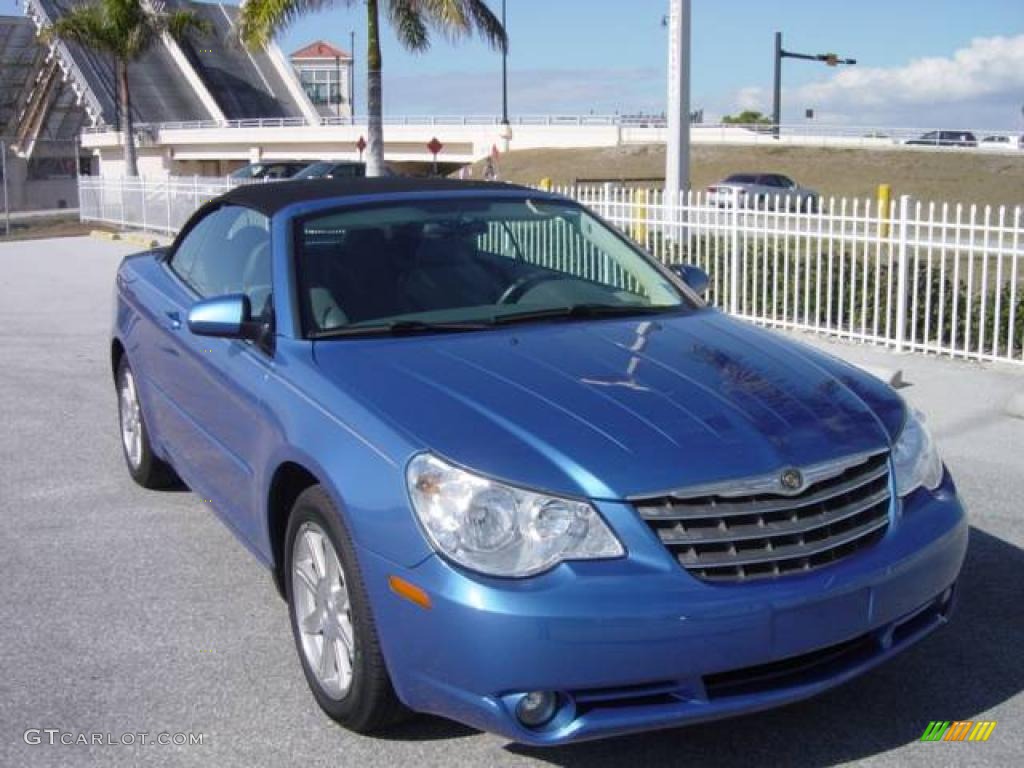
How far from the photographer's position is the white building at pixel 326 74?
328 ft

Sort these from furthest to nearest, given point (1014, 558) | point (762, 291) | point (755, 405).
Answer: point (762, 291)
point (1014, 558)
point (755, 405)

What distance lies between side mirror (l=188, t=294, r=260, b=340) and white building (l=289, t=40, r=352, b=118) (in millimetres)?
95392

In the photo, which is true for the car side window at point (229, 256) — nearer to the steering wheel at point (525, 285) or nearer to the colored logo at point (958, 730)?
→ the steering wheel at point (525, 285)

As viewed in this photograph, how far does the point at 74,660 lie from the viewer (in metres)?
4.20

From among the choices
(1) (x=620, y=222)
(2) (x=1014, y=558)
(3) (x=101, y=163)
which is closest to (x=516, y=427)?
(2) (x=1014, y=558)

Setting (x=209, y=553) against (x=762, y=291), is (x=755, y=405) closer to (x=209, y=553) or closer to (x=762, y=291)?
(x=209, y=553)

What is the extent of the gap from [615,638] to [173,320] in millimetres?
2974

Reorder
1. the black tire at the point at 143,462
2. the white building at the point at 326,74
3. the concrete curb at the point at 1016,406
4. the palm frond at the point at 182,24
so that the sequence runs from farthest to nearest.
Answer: the white building at the point at 326,74
the palm frond at the point at 182,24
the concrete curb at the point at 1016,406
the black tire at the point at 143,462

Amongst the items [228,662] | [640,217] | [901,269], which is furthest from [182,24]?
[228,662]

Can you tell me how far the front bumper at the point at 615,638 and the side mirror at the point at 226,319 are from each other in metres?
1.27

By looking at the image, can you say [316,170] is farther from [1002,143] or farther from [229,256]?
[1002,143]

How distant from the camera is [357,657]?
3400mm

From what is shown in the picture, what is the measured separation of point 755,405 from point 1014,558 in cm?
219

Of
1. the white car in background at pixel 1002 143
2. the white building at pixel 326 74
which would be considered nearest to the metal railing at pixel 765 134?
the white car in background at pixel 1002 143
